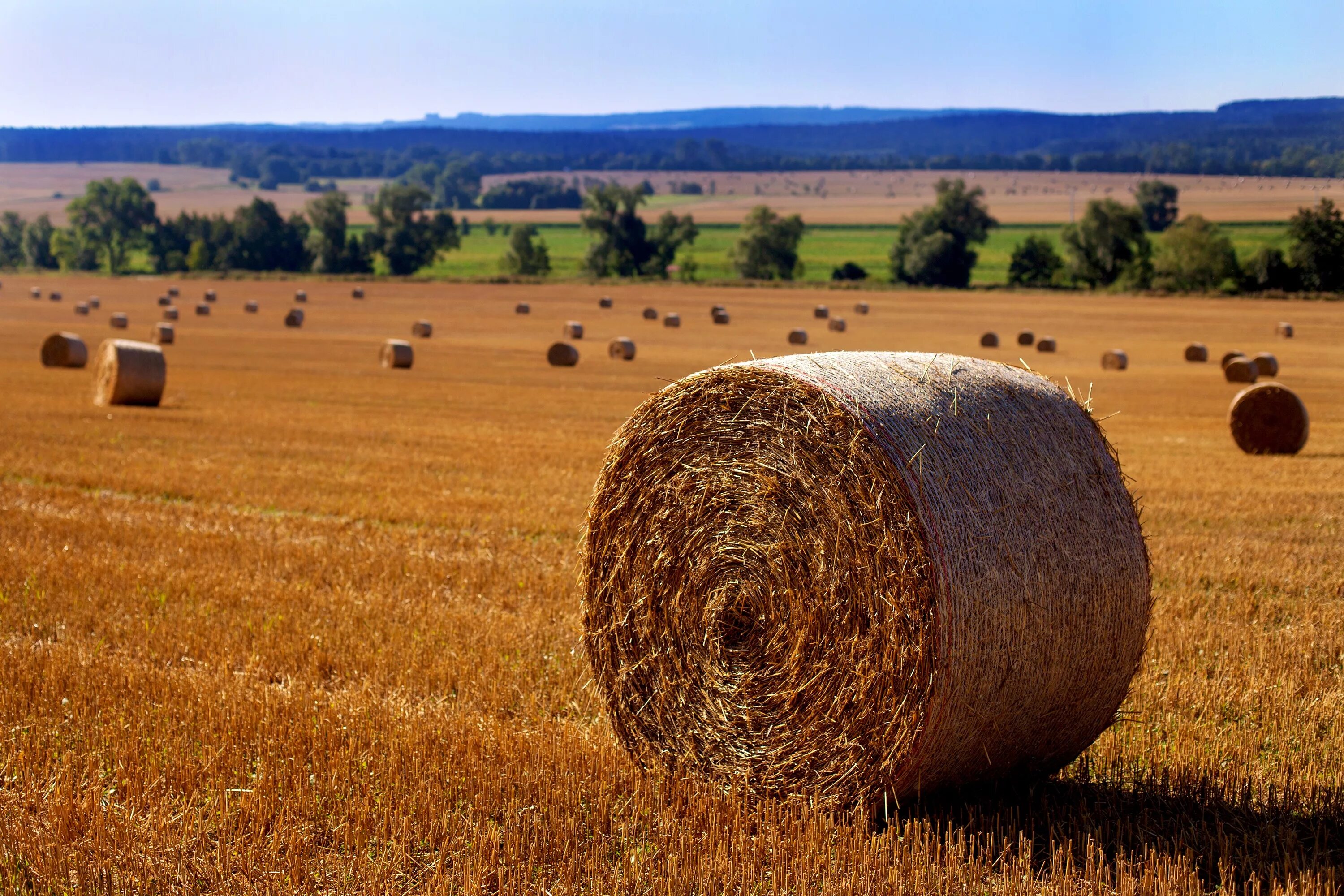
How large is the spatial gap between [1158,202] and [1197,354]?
175 ft

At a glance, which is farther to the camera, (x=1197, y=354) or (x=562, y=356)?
(x=1197, y=354)

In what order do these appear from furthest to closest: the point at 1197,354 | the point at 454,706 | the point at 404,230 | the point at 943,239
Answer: the point at 404,230, the point at 943,239, the point at 1197,354, the point at 454,706

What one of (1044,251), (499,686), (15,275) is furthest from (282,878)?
(15,275)

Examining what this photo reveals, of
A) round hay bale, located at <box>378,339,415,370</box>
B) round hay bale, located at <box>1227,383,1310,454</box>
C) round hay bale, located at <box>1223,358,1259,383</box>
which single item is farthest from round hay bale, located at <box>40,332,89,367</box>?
round hay bale, located at <box>1223,358,1259,383</box>

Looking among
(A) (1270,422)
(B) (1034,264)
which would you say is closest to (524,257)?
(B) (1034,264)

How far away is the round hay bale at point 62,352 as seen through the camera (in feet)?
98.8

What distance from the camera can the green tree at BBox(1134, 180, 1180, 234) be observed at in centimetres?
8669

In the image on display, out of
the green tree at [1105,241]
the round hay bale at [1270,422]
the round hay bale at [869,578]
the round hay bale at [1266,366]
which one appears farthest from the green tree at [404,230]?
the round hay bale at [869,578]

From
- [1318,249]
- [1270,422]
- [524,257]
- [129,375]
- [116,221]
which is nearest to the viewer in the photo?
[1270,422]

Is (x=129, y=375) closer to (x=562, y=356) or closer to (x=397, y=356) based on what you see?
(x=397, y=356)

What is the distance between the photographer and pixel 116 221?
4313 inches

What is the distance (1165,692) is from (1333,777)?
4.42 ft

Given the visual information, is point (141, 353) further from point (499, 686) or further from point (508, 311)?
point (508, 311)

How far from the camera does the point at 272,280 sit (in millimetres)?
80062
